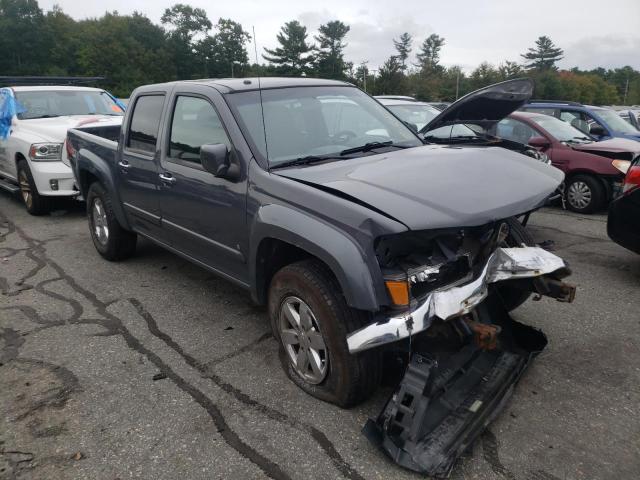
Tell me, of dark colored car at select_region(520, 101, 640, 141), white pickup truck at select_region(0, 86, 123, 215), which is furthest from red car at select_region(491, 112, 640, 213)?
white pickup truck at select_region(0, 86, 123, 215)

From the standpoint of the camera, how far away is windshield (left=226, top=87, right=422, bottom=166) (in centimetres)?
346

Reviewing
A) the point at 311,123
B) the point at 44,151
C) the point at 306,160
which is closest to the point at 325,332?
the point at 306,160

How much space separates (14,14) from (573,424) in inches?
3569

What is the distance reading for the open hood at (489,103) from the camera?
4.73m

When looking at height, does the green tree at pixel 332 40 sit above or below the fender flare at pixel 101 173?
above

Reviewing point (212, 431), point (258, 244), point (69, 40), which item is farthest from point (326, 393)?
point (69, 40)

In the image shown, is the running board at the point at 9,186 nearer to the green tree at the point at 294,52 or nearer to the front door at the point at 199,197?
the front door at the point at 199,197

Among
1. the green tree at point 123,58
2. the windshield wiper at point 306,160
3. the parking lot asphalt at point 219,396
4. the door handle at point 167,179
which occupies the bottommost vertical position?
the parking lot asphalt at point 219,396

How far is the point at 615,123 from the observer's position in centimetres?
1094

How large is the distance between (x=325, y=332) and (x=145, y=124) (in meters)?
2.84

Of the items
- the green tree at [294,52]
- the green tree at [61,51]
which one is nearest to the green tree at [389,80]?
the green tree at [294,52]

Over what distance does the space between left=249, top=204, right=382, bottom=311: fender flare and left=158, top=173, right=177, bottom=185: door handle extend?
1173mm

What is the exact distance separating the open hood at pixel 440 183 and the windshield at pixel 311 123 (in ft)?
0.84

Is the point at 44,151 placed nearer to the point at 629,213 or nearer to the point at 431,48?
the point at 629,213
